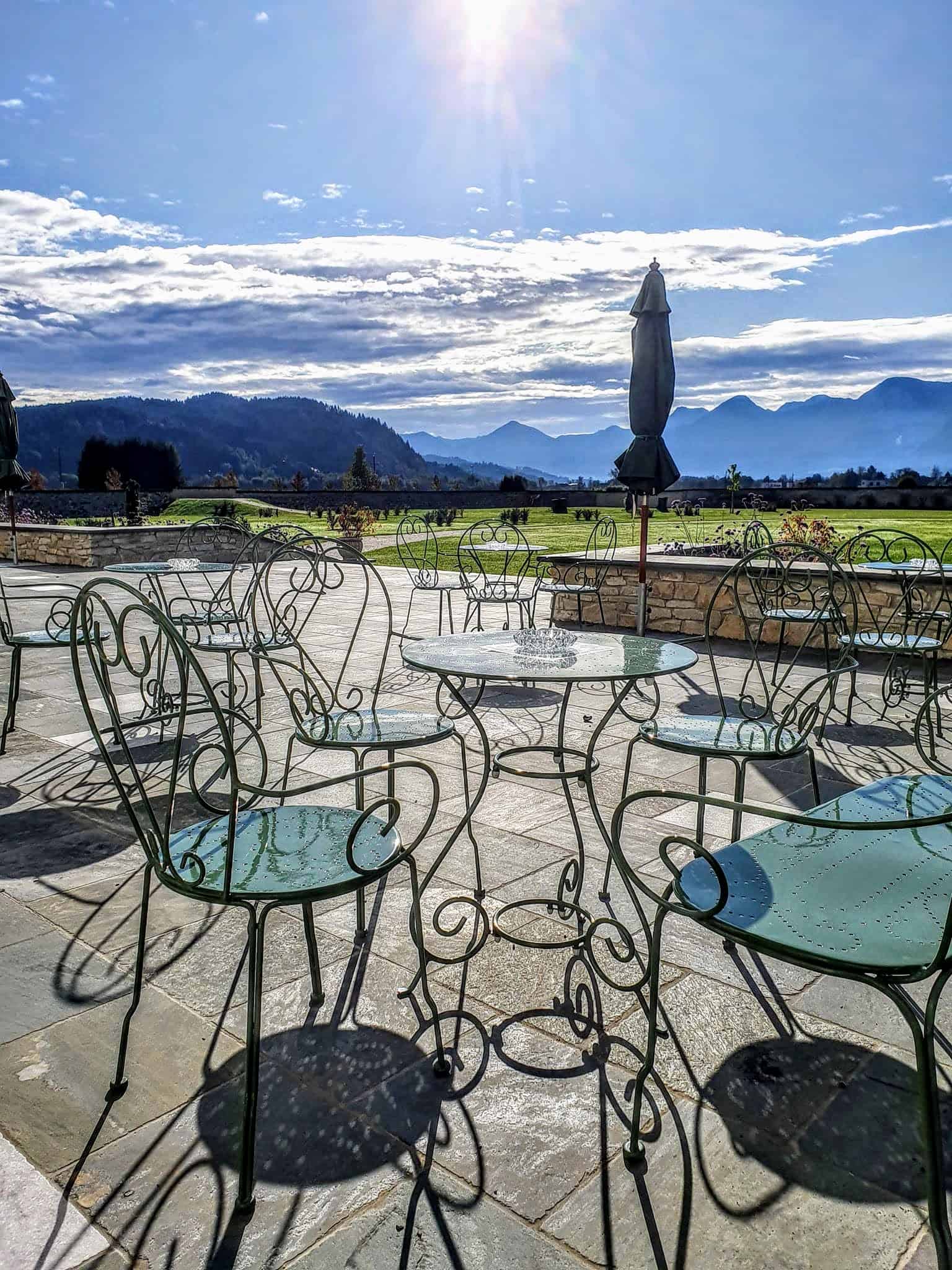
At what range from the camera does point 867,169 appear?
31.1ft

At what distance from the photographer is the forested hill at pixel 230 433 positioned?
400 ft

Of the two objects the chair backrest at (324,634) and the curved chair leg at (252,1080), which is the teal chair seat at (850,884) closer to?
the curved chair leg at (252,1080)

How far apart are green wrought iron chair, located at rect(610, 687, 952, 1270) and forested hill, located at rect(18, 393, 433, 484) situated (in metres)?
117

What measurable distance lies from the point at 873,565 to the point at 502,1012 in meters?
4.55

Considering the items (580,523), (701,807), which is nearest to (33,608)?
(701,807)

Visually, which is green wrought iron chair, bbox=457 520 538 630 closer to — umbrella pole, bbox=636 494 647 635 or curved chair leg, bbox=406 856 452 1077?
umbrella pole, bbox=636 494 647 635

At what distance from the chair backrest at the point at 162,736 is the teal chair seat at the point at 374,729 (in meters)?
0.17

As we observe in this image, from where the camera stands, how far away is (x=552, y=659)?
2271mm

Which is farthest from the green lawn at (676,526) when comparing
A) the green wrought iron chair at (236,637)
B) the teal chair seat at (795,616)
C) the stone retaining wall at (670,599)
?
the green wrought iron chair at (236,637)

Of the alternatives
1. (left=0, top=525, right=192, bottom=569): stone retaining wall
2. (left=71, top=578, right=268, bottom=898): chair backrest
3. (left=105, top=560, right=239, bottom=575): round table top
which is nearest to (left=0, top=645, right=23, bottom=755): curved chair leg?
(left=71, top=578, right=268, bottom=898): chair backrest

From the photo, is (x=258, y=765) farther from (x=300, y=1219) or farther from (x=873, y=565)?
(x=873, y=565)

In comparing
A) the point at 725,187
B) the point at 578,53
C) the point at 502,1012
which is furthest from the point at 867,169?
the point at 502,1012

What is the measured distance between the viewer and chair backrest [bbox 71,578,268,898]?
1.52m

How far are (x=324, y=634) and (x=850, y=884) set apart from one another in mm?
5700
